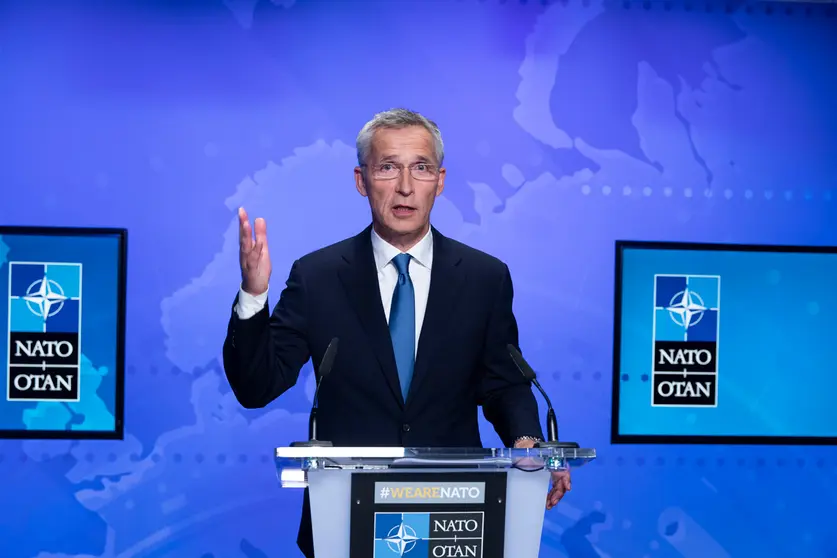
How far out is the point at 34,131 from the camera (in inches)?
136

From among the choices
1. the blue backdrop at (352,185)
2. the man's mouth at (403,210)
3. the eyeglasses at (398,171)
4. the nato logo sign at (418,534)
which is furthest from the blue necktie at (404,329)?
the blue backdrop at (352,185)

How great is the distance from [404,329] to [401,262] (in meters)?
0.19

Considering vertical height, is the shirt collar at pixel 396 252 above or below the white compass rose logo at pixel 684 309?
above

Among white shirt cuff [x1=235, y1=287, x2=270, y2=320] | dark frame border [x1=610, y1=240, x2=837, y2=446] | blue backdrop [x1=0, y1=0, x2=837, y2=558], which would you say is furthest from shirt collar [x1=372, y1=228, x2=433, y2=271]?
dark frame border [x1=610, y1=240, x2=837, y2=446]

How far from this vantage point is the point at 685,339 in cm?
371

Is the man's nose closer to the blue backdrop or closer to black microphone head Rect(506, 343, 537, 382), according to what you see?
black microphone head Rect(506, 343, 537, 382)

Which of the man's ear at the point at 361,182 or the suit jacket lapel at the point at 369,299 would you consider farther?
the man's ear at the point at 361,182

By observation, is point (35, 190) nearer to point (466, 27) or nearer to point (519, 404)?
point (466, 27)

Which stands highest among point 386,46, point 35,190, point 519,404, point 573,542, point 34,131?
point 386,46

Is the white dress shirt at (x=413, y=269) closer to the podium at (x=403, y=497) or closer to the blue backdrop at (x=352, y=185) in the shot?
the podium at (x=403, y=497)

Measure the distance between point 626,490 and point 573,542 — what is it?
31 centimetres

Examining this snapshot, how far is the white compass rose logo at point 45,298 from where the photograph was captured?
3.47m

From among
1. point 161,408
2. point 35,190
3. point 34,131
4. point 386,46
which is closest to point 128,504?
point 161,408

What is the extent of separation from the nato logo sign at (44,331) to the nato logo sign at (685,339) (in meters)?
2.36
